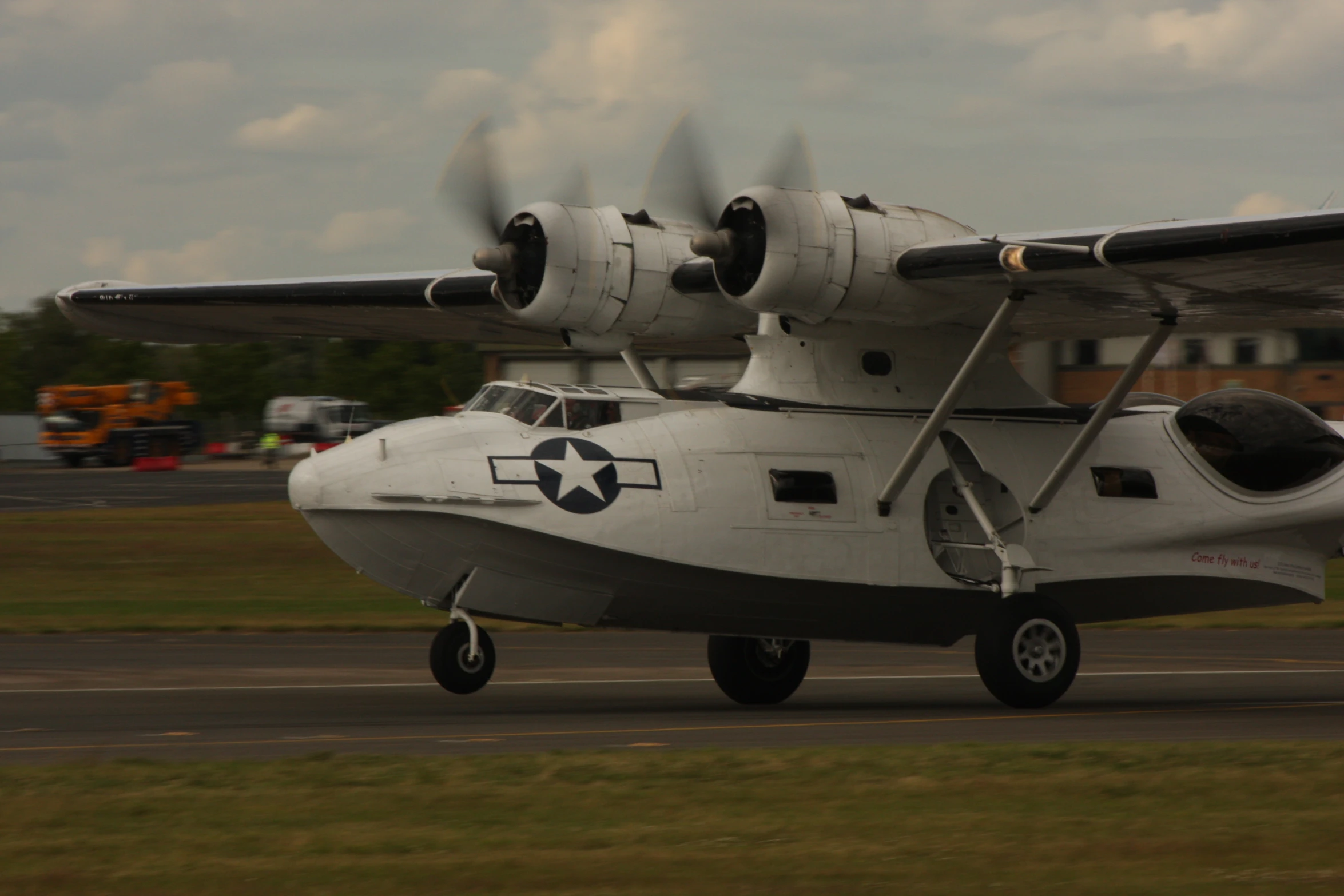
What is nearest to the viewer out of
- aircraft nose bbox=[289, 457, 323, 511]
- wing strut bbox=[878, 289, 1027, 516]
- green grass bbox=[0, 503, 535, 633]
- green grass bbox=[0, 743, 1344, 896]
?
green grass bbox=[0, 743, 1344, 896]

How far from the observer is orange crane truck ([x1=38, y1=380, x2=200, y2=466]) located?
6650 centimetres

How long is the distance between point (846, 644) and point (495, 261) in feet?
30.1

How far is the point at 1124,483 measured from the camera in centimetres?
1566

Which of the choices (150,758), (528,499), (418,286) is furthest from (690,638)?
(150,758)

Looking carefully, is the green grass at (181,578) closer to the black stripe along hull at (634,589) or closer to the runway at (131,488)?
the runway at (131,488)

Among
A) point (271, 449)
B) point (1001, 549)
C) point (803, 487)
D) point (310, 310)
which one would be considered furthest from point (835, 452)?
point (271, 449)

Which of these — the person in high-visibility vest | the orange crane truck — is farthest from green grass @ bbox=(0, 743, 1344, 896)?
the orange crane truck

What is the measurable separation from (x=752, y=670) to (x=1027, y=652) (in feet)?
9.03

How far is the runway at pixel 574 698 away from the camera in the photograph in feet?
38.9

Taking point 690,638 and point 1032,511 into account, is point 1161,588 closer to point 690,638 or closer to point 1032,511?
point 1032,511

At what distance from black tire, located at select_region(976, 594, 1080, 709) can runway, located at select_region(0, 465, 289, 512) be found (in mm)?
30209

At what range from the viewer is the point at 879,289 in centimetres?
1381

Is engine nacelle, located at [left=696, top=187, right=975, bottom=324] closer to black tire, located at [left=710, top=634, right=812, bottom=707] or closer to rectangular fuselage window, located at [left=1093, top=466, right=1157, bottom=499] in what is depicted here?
rectangular fuselage window, located at [left=1093, top=466, right=1157, bottom=499]

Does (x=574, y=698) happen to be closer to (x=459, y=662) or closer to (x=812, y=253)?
(x=459, y=662)
